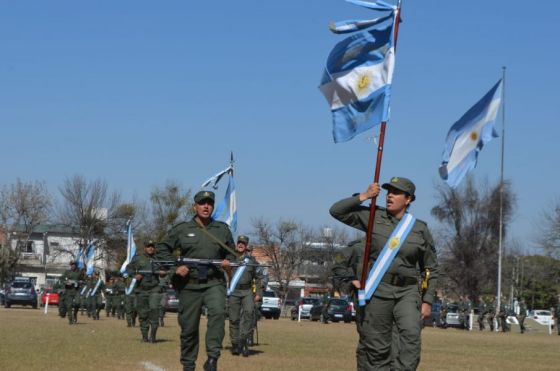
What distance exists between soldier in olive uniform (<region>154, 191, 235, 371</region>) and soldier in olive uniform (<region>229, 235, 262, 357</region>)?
5.62 meters

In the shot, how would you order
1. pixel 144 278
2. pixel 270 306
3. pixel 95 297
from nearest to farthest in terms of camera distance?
pixel 144 278
pixel 95 297
pixel 270 306

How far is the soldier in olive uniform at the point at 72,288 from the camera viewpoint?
32.1 m

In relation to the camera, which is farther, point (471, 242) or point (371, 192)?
point (471, 242)

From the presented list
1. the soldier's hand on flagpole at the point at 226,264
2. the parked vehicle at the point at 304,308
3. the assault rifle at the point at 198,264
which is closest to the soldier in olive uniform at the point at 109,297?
the parked vehicle at the point at 304,308

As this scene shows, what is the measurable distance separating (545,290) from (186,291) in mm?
108170

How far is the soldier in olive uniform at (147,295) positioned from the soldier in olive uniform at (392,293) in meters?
10.9

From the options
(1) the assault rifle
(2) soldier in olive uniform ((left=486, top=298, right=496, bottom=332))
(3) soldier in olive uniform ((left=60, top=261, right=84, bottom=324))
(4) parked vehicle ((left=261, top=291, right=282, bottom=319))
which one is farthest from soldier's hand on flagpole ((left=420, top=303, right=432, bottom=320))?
(4) parked vehicle ((left=261, top=291, right=282, bottom=319))

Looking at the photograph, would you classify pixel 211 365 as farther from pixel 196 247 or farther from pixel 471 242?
pixel 471 242

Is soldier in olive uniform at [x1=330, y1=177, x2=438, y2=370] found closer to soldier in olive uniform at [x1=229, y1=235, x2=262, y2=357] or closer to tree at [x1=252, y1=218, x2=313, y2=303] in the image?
soldier in olive uniform at [x1=229, y1=235, x2=262, y2=357]

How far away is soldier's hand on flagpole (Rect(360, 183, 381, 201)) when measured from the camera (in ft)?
30.8

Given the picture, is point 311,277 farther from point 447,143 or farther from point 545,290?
point 447,143

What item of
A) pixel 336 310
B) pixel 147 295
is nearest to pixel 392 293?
pixel 147 295

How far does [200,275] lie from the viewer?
1219cm

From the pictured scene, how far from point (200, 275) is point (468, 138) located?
3.40 meters
